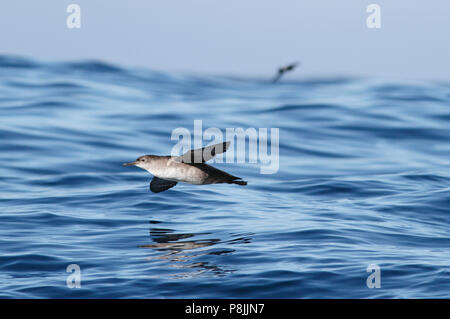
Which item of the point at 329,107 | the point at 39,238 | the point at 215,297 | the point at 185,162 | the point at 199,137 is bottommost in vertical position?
the point at 215,297

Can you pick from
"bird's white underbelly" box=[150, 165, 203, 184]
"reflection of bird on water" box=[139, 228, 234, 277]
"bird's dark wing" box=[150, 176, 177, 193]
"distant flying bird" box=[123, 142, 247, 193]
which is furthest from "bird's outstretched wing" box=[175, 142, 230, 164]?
"reflection of bird on water" box=[139, 228, 234, 277]

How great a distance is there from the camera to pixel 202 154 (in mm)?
9898

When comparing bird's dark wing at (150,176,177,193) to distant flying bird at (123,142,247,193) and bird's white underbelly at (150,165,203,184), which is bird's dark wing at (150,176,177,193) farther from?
bird's white underbelly at (150,165,203,184)

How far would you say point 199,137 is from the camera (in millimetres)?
23781

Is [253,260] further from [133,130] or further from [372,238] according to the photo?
[133,130]

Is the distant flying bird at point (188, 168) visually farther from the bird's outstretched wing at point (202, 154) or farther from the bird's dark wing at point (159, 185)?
the bird's dark wing at point (159, 185)

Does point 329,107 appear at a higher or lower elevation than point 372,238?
higher

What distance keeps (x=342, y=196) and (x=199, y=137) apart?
25.0ft

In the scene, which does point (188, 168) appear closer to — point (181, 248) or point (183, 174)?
point (183, 174)

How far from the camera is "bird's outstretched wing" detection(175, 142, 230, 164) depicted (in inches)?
376

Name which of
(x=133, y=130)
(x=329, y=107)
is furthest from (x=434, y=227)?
(x=329, y=107)

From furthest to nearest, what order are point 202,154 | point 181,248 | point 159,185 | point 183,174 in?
1. point 181,248
2. point 159,185
3. point 183,174
4. point 202,154

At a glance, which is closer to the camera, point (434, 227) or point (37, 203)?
point (434, 227)

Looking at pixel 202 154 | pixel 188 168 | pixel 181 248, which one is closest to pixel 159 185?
pixel 181 248
